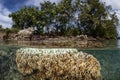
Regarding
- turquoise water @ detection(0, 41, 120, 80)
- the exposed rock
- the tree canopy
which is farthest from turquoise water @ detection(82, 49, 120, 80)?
the tree canopy

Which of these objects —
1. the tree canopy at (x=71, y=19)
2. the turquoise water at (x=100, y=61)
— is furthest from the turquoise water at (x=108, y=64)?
the tree canopy at (x=71, y=19)

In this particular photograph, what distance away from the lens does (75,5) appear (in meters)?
34.0

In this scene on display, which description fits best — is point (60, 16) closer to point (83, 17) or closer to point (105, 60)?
point (83, 17)

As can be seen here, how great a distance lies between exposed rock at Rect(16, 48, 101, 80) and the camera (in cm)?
1662

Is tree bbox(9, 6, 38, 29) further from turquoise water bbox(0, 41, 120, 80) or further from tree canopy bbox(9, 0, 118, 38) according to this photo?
turquoise water bbox(0, 41, 120, 80)

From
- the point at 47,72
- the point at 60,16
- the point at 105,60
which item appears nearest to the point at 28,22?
the point at 60,16

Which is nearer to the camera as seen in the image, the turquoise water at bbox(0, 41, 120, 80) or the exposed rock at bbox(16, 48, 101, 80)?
the exposed rock at bbox(16, 48, 101, 80)

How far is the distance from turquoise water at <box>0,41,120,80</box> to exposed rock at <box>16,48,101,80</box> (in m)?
0.46

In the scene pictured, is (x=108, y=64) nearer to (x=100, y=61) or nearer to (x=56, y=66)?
(x=100, y=61)

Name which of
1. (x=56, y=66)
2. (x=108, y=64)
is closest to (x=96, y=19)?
(x=108, y=64)

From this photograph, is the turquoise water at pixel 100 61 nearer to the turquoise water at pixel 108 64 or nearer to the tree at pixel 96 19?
the turquoise water at pixel 108 64

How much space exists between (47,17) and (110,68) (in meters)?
15.2

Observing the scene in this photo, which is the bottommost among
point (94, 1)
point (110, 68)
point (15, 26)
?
point (110, 68)

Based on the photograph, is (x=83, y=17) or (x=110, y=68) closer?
(x=110, y=68)
